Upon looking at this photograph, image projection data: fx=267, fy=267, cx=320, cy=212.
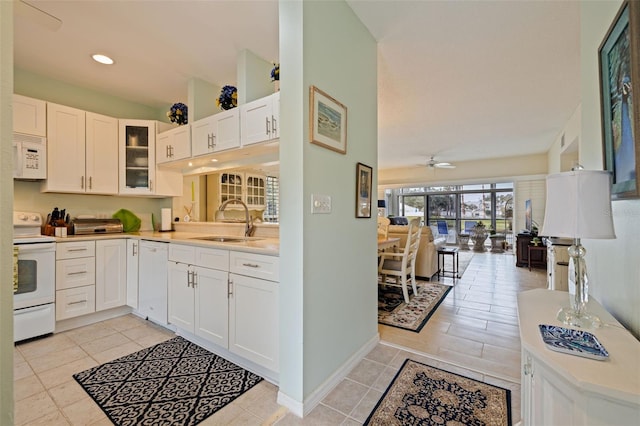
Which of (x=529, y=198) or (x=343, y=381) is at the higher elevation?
(x=529, y=198)

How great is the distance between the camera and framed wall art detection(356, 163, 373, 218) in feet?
6.87

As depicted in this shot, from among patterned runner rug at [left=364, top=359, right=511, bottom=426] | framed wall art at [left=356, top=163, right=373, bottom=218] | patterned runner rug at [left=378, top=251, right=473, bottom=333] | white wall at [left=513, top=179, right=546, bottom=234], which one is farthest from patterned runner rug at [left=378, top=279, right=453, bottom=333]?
white wall at [left=513, top=179, right=546, bottom=234]

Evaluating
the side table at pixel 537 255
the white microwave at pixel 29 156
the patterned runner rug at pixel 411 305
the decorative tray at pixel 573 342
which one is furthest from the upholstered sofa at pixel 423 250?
the white microwave at pixel 29 156

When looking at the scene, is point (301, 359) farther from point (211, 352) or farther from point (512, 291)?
point (512, 291)

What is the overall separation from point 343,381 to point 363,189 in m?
1.41

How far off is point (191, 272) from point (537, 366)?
91.7 inches

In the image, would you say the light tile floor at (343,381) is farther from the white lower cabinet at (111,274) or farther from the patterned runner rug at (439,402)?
the white lower cabinet at (111,274)

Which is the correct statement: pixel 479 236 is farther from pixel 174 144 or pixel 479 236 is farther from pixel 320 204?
pixel 174 144

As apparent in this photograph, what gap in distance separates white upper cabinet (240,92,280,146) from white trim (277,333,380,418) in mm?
1858

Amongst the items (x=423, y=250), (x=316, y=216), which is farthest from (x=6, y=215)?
(x=423, y=250)

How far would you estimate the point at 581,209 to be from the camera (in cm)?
94

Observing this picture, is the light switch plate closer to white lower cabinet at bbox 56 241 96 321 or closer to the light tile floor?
the light tile floor

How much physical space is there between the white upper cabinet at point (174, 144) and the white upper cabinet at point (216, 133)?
116 millimetres

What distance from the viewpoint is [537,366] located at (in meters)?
0.88
